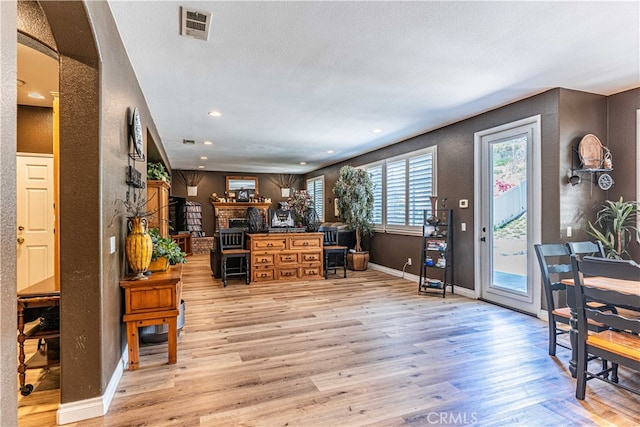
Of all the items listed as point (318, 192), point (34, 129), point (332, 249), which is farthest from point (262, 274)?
point (318, 192)

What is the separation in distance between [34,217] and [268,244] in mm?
3310

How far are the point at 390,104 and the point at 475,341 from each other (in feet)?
9.77

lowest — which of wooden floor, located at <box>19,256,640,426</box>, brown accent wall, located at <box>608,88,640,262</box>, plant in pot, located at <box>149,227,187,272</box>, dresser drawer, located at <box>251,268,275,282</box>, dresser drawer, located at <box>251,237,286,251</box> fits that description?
wooden floor, located at <box>19,256,640,426</box>

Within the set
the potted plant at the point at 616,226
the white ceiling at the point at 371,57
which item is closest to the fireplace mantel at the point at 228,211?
the white ceiling at the point at 371,57

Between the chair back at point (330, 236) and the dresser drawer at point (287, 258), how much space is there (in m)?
Answer: 0.86

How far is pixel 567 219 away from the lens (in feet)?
12.3

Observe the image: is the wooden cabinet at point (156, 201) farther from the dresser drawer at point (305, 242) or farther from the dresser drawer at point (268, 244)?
the dresser drawer at point (305, 242)

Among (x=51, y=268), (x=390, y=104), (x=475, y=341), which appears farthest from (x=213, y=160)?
(x=475, y=341)

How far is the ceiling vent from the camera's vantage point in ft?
7.65

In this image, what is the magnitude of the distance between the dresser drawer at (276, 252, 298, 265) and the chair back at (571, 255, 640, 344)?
4569 mm

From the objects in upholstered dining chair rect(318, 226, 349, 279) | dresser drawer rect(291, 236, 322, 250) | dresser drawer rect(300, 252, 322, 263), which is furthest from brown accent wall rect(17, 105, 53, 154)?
upholstered dining chair rect(318, 226, 349, 279)

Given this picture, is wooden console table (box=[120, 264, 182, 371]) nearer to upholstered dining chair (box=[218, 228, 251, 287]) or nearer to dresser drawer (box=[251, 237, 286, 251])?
upholstered dining chair (box=[218, 228, 251, 287])

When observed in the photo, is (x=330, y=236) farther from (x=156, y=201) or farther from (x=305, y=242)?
(x=156, y=201)

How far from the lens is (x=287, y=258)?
6164 mm
